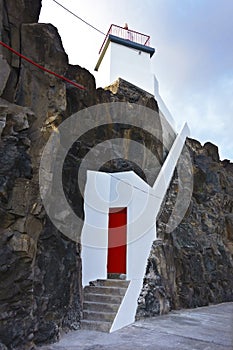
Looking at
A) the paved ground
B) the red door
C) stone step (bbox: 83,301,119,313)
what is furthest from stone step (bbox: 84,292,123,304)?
the red door

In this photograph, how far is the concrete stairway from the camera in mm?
4793

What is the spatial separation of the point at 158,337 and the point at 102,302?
1299mm

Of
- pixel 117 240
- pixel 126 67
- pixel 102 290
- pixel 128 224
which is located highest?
pixel 126 67

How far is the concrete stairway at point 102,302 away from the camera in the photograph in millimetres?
4793

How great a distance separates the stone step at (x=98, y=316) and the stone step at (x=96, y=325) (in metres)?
0.11

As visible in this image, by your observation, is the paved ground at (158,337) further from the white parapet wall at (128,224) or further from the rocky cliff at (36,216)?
the white parapet wall at (128,224)

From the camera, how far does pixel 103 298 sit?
5363 millimetres

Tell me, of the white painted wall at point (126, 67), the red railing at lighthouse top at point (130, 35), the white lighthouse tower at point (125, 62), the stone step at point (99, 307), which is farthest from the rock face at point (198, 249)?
the red railing at lighthouse top at point (130, 35)

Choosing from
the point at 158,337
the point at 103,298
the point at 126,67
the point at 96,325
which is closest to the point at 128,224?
the point at 103,298

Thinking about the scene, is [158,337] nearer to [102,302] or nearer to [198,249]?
[102,302]

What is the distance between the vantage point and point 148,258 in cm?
637

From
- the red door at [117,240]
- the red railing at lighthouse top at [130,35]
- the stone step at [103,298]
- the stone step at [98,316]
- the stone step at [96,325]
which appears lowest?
the stone step at [96,325]

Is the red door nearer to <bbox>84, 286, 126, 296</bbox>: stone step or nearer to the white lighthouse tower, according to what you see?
<bbox>84, 286, 126, 296</bbox>: stone step

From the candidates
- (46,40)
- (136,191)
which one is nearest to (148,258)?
(136,191)
